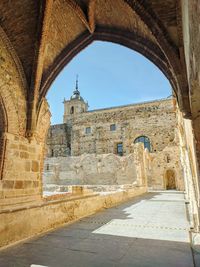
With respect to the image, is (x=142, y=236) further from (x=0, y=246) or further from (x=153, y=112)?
(x=153, y=112)

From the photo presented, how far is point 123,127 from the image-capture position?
25.8 metres

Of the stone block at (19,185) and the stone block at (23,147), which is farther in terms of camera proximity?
the stone block at (23,147)

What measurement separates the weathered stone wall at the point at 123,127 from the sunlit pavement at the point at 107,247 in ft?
67.1

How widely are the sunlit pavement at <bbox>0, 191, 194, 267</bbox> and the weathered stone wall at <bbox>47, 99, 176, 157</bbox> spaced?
20.4 meters

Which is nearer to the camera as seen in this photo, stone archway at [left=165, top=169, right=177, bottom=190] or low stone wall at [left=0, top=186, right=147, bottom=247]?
low stone wall at [left=0, top=186, right=147, bottom=247]

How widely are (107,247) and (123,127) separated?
2300cm

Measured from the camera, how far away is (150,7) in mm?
3303

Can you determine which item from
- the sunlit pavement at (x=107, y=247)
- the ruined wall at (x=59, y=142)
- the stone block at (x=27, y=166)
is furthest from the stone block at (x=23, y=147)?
the ruined wall at (x=59, y=142)

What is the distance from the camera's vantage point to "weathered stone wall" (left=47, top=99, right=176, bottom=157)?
79.2 ft

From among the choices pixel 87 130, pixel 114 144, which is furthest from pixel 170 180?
pixel 87 130

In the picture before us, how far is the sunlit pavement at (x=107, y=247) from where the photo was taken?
256cm

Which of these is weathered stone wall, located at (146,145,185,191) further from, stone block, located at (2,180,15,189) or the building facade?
stone block, located at (2,180,15,189)

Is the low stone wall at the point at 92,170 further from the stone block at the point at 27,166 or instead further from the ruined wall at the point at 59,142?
the stone block at the point at 27,166

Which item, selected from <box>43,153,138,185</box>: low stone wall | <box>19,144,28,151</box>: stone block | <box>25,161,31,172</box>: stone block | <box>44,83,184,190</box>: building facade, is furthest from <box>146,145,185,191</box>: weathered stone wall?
<box>19,144,28,151</box>: stone block
